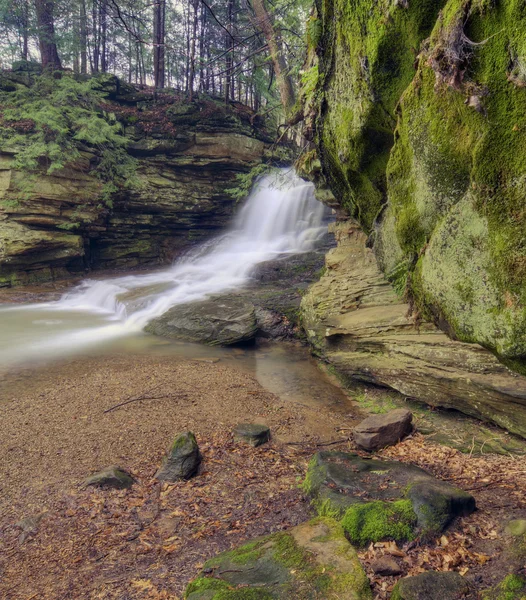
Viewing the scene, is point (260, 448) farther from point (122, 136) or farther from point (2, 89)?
point (2, 89)

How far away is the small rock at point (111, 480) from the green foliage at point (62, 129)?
13.8 metres

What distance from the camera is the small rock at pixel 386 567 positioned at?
277cm

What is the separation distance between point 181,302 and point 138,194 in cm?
784

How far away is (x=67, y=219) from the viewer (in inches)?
643

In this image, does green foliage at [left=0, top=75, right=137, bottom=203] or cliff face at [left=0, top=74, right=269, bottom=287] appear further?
cliff face at [left=0, top=74, right=269, bottom=287]

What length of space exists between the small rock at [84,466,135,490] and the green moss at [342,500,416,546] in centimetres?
240

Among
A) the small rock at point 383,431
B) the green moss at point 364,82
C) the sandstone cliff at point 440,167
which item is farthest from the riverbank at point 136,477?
the green moss at point 364,82

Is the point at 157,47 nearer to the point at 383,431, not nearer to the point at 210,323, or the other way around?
the point at 210,323

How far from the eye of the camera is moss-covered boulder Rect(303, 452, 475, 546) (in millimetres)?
3182

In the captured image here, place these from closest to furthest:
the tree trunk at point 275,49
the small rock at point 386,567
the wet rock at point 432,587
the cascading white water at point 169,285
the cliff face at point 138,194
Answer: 1. the wet rock at point 432,587
2. the small rock at point 386,567
3. the cascading white water at point 169,285
4. the tree trunk at point 275,49
5. the cliff face at point 138,194

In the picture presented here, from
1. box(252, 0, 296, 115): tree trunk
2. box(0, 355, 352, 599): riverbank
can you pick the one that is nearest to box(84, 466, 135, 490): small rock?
box(0, 355, 352, 599): riverbank

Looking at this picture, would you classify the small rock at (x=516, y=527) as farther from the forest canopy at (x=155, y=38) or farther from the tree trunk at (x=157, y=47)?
the tree trunk at (x=157, y=47)

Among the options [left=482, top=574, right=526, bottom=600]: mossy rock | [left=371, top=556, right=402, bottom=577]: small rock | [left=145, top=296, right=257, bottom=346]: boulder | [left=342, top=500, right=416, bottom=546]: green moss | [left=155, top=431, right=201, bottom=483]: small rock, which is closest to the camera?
[left=482, top=574, right=526, bottom=600]: mossy rock

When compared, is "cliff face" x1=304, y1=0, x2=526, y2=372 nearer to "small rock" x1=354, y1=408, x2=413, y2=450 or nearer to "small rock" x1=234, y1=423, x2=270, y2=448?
"small rock" x1=354, y1=408, x2=413, y2=450
